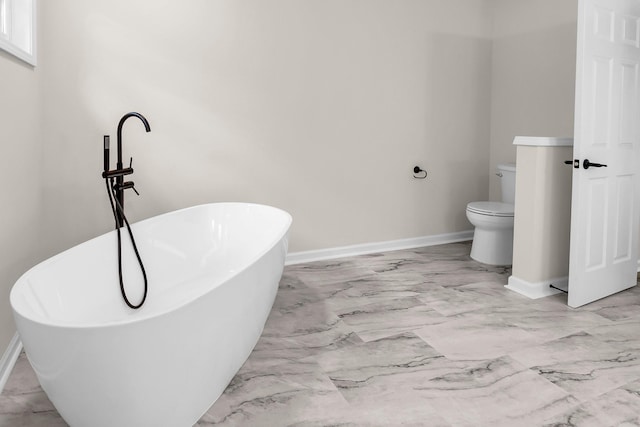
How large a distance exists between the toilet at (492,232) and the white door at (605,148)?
73 centimetres

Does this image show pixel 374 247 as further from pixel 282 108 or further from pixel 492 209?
pixel 282 108

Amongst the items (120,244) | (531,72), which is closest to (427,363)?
(120,244)

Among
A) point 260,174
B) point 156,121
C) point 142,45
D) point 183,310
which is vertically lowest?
point 183,310

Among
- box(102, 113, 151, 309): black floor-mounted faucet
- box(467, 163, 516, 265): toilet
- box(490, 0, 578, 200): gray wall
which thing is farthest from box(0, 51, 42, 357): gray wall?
box(490, 0, 578, 200): gray wall

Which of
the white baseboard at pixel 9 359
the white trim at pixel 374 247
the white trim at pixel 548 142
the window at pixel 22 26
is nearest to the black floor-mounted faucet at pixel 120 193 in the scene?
the white baseboard at pixel 9 359

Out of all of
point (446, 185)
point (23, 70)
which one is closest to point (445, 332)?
point (446, 185)

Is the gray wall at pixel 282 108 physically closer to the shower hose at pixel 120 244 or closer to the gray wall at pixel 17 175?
the gray wall at pixel 17 175

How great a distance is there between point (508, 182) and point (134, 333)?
3.40m

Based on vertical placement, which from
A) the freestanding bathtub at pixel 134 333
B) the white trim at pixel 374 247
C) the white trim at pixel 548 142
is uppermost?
the white trim at pixel 548 142

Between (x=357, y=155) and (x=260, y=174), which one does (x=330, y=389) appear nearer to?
(x=260, y=174)

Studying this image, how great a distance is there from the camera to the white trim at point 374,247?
3684mm

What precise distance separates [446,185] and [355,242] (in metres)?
1.07

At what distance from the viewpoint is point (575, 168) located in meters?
2.59

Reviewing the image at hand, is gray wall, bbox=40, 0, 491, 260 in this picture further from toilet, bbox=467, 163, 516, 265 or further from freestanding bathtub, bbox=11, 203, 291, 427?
freestanding bathtub, bbox=11, 203, 291, 427
